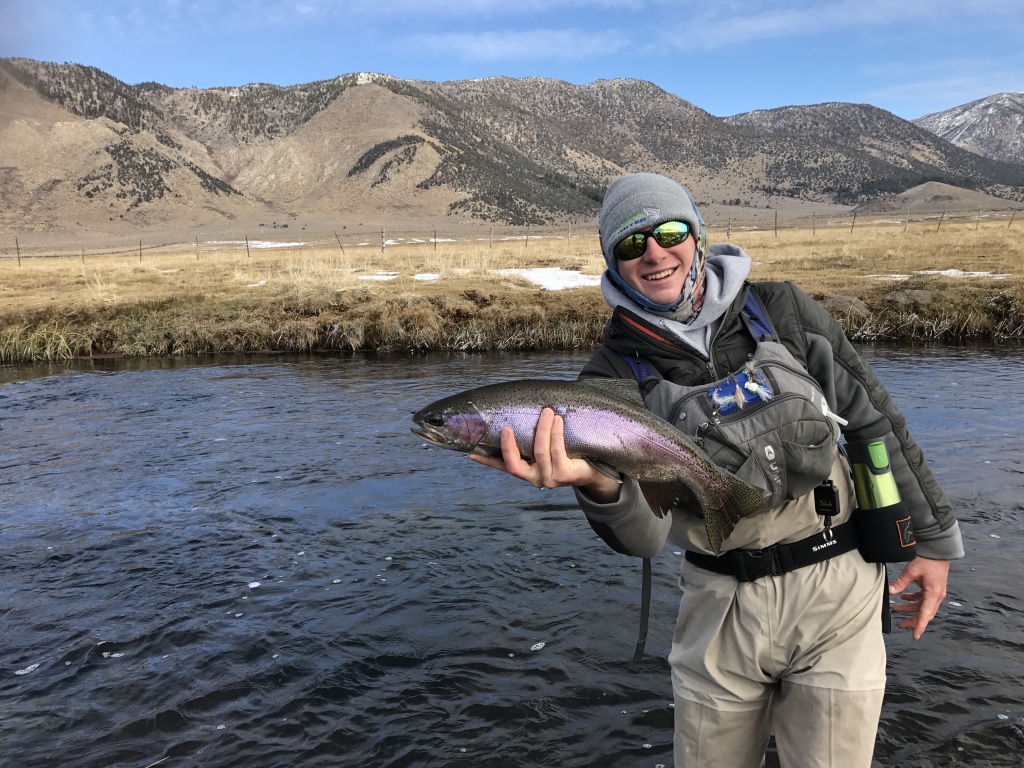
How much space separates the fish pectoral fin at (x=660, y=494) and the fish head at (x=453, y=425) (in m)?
0.64

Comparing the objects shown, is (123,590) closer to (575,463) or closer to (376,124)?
(575,463)

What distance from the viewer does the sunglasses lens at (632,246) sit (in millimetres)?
2922

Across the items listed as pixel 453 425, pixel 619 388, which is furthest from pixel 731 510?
pixel 453 425

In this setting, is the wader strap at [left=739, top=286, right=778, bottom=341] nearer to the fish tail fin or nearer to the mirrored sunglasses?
the mirrored sunglasses

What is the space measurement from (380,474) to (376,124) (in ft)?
642

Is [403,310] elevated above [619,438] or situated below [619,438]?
below

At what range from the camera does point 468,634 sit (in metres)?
6.36

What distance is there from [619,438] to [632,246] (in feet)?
2.66

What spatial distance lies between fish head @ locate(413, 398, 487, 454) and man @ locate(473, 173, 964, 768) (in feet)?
0.37

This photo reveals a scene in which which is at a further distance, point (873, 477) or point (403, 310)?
point (403, 310)

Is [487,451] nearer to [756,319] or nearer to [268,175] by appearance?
[756,319]

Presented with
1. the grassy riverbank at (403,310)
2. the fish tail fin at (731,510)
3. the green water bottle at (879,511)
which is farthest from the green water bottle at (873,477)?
the grassy riverbank at (403,310)

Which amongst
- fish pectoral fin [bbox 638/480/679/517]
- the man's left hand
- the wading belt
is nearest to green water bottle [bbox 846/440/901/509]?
the wading belt

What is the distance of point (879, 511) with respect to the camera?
9.30 feet
